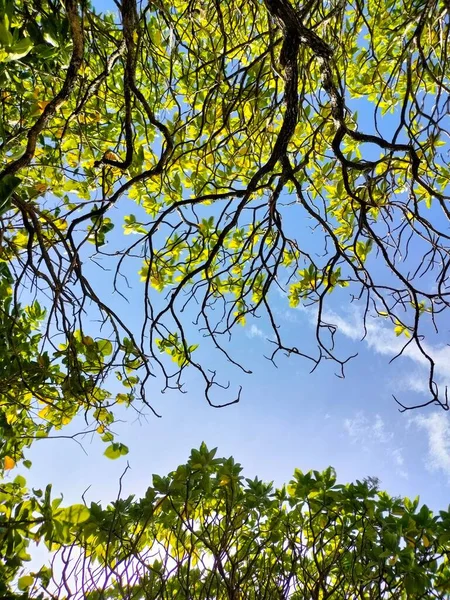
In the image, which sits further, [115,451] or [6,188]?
[115,451]

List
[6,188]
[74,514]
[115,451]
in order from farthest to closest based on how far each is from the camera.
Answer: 1. [115,451]
2. [74,514]
3. [6,188]

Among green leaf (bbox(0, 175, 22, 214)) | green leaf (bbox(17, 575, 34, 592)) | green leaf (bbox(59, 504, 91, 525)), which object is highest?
green leaf (bbox(0, 175, 22, 214))

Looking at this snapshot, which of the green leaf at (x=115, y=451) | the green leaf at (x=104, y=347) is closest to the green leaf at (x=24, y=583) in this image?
the green leaf at (x=115, y=451)

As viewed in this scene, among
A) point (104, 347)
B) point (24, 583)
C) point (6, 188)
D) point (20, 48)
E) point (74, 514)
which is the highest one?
point (104, 347)

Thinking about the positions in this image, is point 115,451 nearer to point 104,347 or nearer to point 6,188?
point 104,347

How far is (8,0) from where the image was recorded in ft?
3.60

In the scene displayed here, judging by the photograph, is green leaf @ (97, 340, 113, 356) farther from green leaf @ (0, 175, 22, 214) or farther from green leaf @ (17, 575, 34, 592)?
green leaf @ (0, 175, 22, 214)

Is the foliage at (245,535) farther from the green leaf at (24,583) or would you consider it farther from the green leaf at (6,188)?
the green leaf at (6,188)

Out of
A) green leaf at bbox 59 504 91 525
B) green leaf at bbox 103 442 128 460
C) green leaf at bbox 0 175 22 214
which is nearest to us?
green leaf at bbox 0 175 22 214

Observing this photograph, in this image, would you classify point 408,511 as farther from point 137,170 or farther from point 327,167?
point 137,170

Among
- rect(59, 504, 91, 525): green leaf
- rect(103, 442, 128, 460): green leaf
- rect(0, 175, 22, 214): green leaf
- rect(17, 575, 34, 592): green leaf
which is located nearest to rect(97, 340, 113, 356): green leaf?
rect(103, 442, 128, 460): green leaf

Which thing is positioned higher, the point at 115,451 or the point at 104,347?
the point at 104,347

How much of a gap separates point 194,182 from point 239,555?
6.57 ft

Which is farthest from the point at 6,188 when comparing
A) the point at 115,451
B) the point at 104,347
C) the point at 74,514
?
the point at 115,451
